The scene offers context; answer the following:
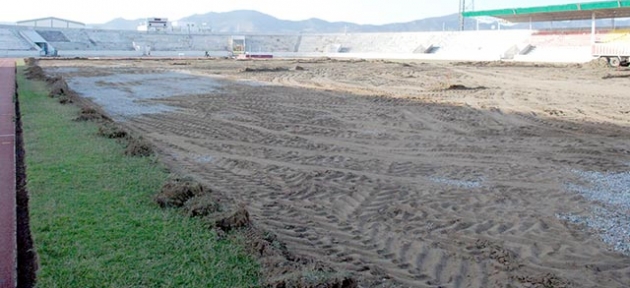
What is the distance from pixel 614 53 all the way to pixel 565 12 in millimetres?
18992

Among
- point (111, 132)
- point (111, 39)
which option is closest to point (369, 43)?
point (111, 39)

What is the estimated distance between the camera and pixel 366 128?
44.9 feet

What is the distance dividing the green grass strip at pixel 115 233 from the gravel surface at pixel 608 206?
13.4 ft

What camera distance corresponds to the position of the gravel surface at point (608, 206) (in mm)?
6176

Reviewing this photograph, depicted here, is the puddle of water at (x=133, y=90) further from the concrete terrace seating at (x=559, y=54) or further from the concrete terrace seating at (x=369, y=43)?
the concrete terrace seating at (x=369, y=43)

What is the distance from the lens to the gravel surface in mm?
6176

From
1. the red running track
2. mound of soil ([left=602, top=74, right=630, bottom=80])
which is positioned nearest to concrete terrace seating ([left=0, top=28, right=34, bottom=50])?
the red running track

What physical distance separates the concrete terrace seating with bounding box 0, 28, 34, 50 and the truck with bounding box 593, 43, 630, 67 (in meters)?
63.4

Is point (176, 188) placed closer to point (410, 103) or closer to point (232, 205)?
point (232, 205)

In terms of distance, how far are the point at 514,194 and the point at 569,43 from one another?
53.3 meters

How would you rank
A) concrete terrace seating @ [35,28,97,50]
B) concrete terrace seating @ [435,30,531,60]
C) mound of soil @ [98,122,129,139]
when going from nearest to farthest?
mound of soil @ [98,122,129,139] < concrete terrace seating @ [435,30,531,60] < concrete terrace seating @ [35,28,97,50]

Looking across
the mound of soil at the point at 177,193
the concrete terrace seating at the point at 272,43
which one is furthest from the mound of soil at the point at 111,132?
the concrete terrace seating at the point at 272,43

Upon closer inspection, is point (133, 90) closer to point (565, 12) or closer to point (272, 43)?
point (565, 12)

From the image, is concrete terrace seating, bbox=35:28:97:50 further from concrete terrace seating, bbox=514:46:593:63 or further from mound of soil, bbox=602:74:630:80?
mound of soil, bbox=602:74:630:80
